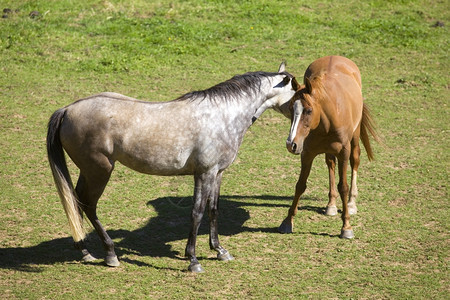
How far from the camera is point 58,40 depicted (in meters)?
12.4

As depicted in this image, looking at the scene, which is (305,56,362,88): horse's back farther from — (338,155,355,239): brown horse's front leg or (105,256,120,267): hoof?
(105,256,120,267): hoof

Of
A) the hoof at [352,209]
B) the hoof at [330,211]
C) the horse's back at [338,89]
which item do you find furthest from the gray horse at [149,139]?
the hoof at [352,209]

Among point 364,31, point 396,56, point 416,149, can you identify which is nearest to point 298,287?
point 416,149

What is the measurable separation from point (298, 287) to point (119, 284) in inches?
70.0

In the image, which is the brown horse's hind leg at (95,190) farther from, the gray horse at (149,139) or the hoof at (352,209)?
the hoof at (352,209)

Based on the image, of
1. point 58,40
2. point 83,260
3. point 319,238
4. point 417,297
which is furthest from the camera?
point 58,40

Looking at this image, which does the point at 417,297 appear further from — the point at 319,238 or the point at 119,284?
the point at 119,284

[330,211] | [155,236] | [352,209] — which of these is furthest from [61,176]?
[352,209]

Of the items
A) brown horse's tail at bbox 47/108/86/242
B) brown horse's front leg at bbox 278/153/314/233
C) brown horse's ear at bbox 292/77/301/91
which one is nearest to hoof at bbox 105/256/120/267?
brown horse's tail at bbox 47/108/86/242

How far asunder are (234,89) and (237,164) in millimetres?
2720

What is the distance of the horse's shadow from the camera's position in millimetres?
6262

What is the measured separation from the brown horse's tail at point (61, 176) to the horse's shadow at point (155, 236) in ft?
1.81

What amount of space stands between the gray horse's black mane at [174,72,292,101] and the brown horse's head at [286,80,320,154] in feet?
1.39

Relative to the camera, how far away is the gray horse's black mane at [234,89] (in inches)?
244
